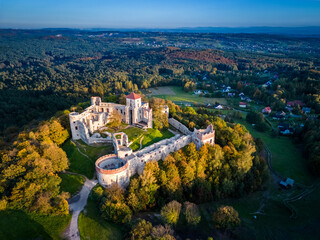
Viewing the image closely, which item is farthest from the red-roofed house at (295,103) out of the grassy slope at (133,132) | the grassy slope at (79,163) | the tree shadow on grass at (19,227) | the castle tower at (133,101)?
the tree shadow on grass at (19,227)

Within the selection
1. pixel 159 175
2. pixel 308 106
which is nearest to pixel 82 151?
pixel 159 175

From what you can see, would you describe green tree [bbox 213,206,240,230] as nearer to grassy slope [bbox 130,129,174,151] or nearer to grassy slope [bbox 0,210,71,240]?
grassy slope [bbox 130,129,174,151]

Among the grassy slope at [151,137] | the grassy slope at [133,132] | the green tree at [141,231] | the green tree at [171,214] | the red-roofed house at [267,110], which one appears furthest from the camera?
the red-roofed house at [267,110]

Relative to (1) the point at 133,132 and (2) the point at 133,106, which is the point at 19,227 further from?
(2) the point at 133,106

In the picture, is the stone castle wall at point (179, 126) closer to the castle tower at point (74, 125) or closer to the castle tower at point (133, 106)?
the castle tower at point (133, 106)

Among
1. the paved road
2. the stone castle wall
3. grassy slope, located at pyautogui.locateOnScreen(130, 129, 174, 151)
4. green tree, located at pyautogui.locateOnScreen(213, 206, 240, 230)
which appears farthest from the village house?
the paved road
